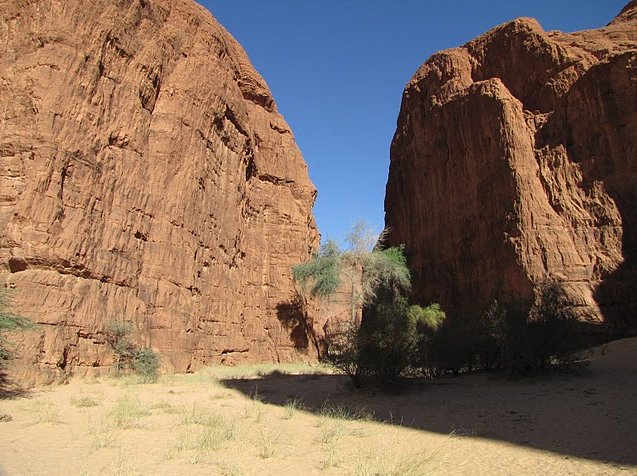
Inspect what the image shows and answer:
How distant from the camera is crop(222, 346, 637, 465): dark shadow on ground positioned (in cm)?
650

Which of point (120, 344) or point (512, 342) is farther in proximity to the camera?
point (120, 344)

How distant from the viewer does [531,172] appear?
82.7 ft

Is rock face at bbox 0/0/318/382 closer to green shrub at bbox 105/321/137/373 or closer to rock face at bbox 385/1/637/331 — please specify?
green shrub at bbox 105/321/137/373

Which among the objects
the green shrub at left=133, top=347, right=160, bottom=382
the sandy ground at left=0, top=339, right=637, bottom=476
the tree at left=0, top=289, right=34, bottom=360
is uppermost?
the tree at left=0, top=289, right=34, bottom=360

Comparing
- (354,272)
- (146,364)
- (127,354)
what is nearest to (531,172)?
(354,272)

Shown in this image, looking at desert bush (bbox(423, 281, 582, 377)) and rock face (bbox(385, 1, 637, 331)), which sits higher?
rock face (bbox(385, 1, 637, 331))

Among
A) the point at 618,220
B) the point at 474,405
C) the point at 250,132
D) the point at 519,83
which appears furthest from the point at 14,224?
the point at 519,83

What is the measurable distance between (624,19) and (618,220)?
15597 millimetres

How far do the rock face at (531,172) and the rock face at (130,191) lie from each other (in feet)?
36.5

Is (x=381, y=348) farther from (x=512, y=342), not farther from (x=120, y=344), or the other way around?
(x=120, y=344)

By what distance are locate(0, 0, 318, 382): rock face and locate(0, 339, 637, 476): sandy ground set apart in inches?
159

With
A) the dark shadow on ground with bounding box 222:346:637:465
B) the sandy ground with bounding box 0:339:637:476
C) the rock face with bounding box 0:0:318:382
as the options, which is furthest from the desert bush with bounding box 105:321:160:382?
the dark shadow on ground with bounding box 222:346:637:465

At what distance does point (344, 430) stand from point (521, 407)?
10.8 ft

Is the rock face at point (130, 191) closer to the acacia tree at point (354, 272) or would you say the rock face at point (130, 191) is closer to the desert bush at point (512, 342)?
the acacia tree at point (354, 272)
